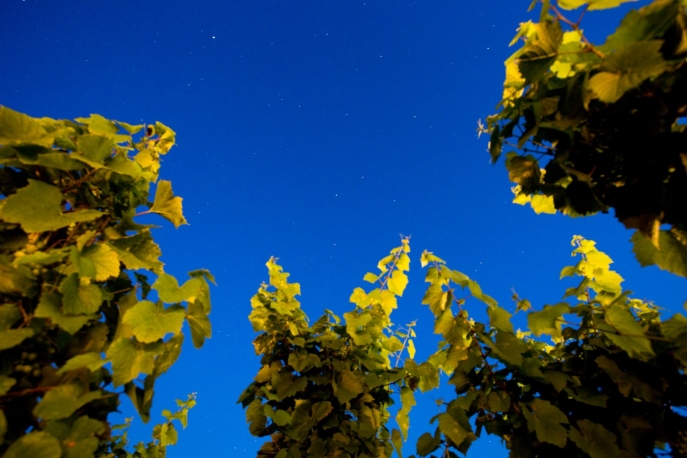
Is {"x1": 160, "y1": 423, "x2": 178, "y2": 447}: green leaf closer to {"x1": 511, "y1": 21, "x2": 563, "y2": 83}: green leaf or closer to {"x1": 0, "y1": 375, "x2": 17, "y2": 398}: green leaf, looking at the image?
{"x1": 0, "y1": 375, "x2": 17, "y2": 398}: green leaf

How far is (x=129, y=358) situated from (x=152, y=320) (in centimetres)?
12

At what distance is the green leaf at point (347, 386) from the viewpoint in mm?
2422

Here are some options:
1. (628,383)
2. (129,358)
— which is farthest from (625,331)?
(129,358)

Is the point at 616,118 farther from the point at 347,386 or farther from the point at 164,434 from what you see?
the point at 164,434

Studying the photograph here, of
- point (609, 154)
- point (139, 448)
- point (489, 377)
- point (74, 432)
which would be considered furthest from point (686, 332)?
point (139, 448)

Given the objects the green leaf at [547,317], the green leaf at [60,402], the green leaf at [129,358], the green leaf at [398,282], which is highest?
the green leaf at [398,282]

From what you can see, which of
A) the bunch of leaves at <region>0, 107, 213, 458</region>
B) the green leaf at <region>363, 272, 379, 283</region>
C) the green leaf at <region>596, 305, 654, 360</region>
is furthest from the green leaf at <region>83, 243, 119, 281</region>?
the green leaf at <region>363, 272, 379, 283</region>

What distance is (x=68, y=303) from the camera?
96 centimetres

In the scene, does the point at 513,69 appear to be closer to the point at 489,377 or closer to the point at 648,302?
the point at 489,377

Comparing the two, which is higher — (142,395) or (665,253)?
(665,253)

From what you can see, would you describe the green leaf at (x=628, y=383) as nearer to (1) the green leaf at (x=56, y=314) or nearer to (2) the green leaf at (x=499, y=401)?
(2) the green leaf at (x=499, y=401)

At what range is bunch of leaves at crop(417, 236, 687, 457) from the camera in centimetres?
139

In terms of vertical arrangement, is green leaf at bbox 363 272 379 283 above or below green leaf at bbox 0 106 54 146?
above

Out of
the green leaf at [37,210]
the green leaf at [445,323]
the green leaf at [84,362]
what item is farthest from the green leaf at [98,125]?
the green leaf at [445,323]
